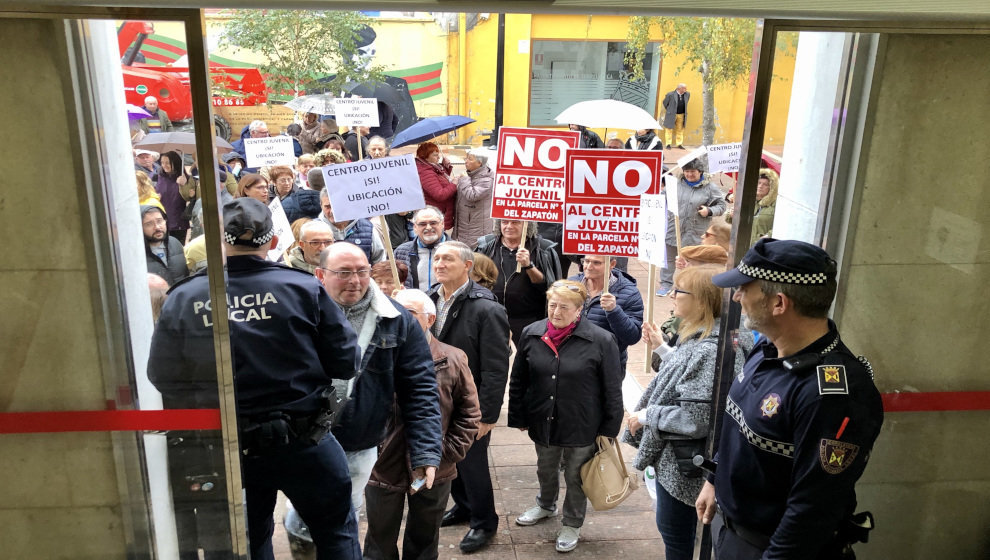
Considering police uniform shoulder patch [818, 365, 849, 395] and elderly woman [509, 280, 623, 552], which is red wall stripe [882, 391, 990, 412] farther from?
elderly woman [509, 280, 623, 552]

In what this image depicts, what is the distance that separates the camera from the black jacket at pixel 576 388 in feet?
16.2

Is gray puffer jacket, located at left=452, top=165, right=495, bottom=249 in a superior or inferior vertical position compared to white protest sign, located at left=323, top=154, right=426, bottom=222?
inferior

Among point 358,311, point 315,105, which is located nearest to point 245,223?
point 358,311

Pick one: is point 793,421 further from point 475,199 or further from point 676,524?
point 475,199

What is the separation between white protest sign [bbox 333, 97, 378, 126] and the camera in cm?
1068

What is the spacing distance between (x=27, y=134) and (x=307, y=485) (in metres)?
1.87

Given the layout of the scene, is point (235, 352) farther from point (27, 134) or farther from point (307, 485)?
point (27, 134)

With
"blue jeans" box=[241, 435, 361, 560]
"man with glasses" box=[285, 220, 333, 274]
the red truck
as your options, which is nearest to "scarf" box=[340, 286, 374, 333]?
"blue jeans" box=[241, 435, 361, 560]

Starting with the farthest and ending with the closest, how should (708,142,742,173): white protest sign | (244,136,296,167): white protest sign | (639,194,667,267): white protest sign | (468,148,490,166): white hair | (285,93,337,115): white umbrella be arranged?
(285,93,337,115): white umbrella, (244,136,296,167): white protest sign, (468,148,490,166): white hair, (708,142,742,173): white protest sign, (639,194,667,267): white protest sign

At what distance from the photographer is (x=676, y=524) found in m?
4.23

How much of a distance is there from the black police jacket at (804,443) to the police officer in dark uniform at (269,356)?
1770mm

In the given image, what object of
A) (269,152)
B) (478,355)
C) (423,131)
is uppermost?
(423,131)

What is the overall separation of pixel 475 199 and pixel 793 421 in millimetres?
6342

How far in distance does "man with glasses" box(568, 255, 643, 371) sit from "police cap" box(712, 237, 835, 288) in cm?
277
